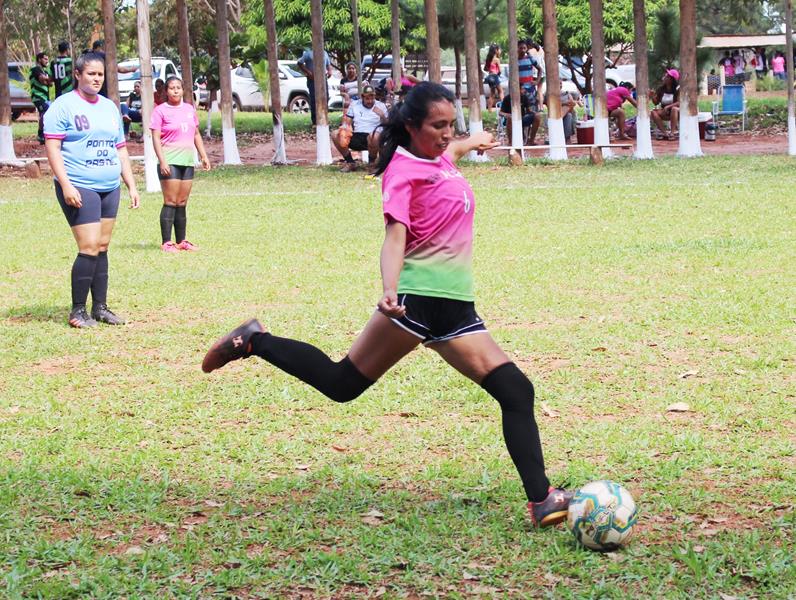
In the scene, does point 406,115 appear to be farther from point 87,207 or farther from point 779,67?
point 779,67

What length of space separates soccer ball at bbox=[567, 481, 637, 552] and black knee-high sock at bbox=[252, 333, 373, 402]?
104 cm

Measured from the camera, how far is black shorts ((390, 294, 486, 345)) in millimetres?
4965

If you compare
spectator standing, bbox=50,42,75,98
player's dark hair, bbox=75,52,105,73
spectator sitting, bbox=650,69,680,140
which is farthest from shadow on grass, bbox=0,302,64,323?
spectator sitting, bbox=650,69,680,140

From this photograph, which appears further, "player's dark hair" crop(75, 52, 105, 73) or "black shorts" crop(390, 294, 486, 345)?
"player's dark hair" crop(75, 52, 105, 73)

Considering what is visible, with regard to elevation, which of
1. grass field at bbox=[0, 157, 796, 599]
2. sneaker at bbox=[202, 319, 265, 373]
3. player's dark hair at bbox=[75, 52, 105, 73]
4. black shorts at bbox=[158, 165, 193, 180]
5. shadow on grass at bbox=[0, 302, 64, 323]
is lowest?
grass field at bbox=[0, 157, 796, 599]

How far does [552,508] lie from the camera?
5.00 m

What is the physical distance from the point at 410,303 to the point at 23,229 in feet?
40.0

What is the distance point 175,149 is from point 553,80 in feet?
41.0

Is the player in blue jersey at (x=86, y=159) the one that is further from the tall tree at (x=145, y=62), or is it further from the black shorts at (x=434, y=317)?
the tall tree at (x=145, y=62)

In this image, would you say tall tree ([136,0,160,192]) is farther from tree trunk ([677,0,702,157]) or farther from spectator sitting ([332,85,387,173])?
tree trunk ([677,0,702,157])

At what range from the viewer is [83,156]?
30.4 ft

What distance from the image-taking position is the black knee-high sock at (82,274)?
9.48 m

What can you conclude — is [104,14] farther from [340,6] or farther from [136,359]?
[340,6]

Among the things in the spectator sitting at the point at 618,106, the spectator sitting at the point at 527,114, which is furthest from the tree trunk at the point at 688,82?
the spectator sitting at the point at 618,106
